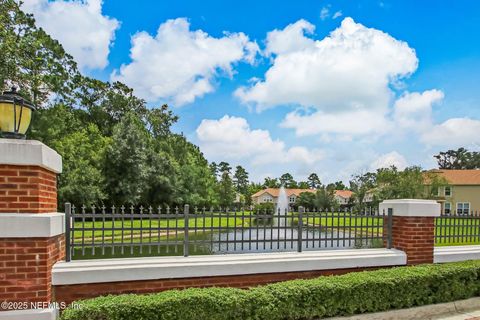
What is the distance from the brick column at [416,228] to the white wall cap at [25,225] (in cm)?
598

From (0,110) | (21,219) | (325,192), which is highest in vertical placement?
(0,110)

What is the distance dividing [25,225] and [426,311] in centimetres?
613

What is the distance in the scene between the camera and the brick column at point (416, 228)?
678cm

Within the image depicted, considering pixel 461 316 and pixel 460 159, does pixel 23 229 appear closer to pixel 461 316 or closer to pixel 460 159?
pixel 461 316

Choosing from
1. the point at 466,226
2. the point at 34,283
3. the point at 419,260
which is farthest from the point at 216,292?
the point at 466,226

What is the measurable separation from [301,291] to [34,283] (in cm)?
352

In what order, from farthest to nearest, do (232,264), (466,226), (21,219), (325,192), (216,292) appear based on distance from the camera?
(325,192) < (466,226) < (232,264) < (216,292) < (21,219)

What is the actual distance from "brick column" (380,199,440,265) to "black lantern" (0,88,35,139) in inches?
254

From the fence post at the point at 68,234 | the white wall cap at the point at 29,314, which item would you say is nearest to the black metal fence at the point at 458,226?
the fence post at the point at 68,234

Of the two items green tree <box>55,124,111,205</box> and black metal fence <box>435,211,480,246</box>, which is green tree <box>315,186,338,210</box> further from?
black metal fence <box>435,211,480,246</box>

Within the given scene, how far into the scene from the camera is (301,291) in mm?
5238

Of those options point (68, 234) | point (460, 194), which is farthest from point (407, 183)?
point (68, 234)

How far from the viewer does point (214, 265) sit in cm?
552

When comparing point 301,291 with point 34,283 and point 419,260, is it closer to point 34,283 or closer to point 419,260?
point 419,260
